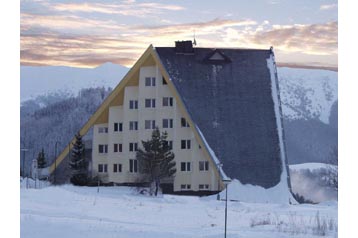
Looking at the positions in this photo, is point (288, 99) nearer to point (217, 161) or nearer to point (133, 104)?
point (217, 161)

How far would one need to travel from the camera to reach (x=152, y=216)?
15.1 metres

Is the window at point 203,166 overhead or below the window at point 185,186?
overhead

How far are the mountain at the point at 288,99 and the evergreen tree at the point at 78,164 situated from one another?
7.3 inches

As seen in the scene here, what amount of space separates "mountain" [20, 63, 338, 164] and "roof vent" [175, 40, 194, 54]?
2.64 feet

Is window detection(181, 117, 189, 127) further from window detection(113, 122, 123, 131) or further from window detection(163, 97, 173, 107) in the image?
window detection(113, 122, 123, 131)

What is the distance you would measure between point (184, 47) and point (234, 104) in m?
1.07

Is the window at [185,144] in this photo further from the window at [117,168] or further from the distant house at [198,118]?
the window at [117,168]

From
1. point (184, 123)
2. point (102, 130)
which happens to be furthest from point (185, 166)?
point (102, 130)

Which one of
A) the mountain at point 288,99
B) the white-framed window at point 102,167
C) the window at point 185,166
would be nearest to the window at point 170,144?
the window at point 185,166

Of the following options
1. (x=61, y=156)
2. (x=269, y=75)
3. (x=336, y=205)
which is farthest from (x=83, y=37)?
(x=336, y=205)

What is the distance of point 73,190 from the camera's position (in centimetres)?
1559

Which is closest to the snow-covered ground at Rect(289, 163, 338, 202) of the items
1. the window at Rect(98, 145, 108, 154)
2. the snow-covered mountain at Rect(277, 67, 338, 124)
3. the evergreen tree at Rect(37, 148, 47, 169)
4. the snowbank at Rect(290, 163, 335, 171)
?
the snowbank at Rect(290, 163, 335, 171)

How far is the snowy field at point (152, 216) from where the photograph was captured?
14742 mm
